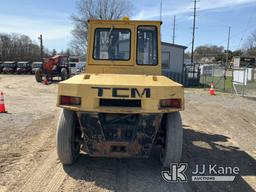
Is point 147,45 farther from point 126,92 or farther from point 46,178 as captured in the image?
point 46,178

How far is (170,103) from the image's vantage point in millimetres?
5117

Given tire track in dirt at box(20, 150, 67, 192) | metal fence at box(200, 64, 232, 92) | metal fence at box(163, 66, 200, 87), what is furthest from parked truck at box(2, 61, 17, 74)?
tire track in dirt at box(20, 150, 67, 192)

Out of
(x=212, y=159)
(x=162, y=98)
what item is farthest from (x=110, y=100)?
(x=212, y=159)

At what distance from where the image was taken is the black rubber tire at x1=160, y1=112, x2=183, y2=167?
544 cm

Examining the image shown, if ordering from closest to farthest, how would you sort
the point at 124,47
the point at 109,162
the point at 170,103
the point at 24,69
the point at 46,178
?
the point at 170,103
the point at 46,178
the point at 109,162
the point at 124,47
the point at 24,69

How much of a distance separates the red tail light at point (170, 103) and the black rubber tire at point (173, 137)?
0.40 metres

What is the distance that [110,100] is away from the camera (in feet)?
17.1

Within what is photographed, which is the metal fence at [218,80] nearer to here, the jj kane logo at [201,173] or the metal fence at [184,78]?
the metal fence at [184,78]

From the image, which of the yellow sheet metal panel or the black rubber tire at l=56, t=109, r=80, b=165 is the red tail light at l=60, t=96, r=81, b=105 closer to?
the yellow sheet metal panel

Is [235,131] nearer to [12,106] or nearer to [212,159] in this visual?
[212,159]

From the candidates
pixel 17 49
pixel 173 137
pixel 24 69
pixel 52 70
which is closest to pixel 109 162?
pixel 173 137

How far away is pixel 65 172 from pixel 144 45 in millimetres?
2879

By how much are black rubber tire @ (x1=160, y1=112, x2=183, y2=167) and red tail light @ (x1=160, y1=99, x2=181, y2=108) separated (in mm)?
399

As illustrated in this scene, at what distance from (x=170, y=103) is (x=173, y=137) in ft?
2.17
